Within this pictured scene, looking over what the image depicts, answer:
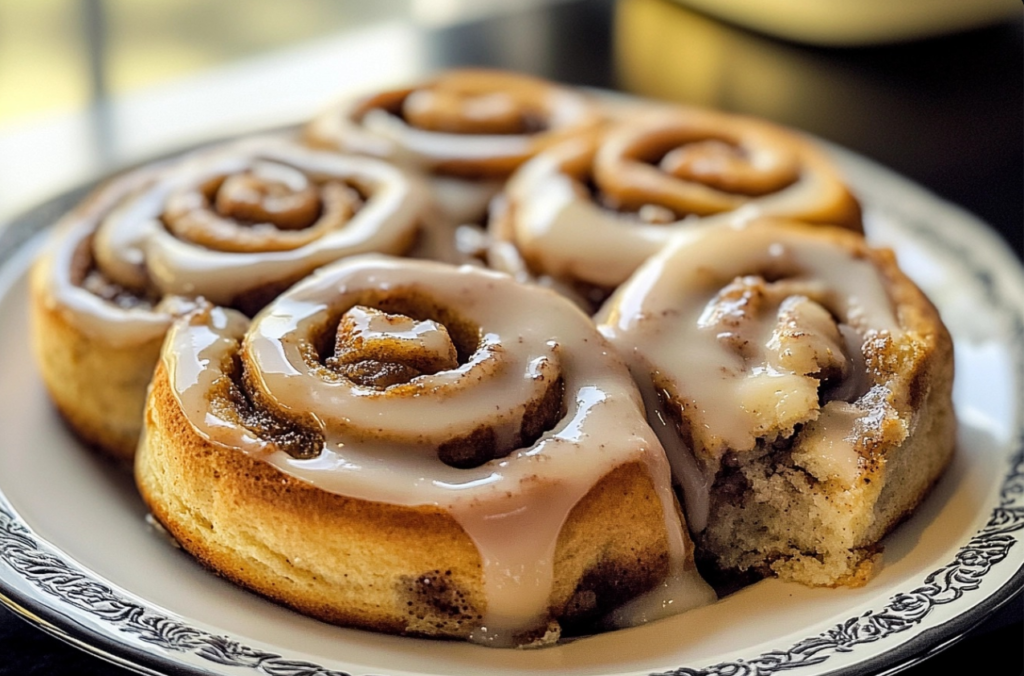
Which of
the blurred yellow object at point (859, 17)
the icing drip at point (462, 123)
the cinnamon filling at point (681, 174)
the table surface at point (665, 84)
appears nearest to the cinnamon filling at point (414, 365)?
the cinnamon filling at point (681, 174)

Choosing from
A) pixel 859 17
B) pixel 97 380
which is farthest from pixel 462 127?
pixel 859 17

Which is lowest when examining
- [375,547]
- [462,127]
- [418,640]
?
[418,640]

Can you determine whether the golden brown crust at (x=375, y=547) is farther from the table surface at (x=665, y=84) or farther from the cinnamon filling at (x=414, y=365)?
the table surface at (x=665, y=84)

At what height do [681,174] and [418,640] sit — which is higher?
[681,174]

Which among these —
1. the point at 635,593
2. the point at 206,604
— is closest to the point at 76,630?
the point at 206,604

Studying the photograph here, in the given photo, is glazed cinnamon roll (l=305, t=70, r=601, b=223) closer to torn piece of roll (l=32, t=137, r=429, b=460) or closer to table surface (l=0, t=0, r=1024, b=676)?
torn piece of roll (l=32, t=137, r=429, b=460)

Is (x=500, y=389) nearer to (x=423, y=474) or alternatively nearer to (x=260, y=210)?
(x=423, y=474)

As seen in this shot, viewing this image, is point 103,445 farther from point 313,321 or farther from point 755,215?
point 755,215
